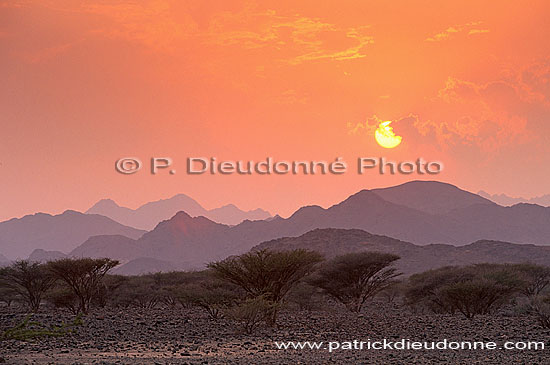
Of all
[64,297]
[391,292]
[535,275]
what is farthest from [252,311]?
[391,292]

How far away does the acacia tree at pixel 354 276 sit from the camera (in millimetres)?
37062

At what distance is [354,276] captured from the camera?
37562 mm

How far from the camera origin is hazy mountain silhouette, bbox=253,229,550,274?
111 meters

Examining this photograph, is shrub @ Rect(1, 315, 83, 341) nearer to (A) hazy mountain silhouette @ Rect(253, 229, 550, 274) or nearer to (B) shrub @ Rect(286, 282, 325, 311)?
(B) shrub @ Rect(286, 282, 325, 311)

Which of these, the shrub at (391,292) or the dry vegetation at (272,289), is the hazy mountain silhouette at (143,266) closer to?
the shrub at (391,292)

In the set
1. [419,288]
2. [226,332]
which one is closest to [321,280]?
[419,288]

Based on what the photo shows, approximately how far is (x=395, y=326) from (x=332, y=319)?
379 cm

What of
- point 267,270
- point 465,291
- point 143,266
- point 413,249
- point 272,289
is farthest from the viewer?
point 143,266

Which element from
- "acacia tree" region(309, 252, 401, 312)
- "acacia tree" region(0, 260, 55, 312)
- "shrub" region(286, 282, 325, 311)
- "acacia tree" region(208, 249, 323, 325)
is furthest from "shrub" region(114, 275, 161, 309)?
"acacia tree" region(208, 249, 323, 325)

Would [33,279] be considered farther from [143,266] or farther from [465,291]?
[143,266]

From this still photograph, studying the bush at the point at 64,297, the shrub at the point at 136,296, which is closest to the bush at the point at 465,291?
the shrub at the point at 136,296

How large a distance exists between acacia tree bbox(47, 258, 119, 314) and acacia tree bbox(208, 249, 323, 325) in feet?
30.3

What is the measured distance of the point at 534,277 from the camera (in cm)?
4288

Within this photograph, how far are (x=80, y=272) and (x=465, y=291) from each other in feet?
65.8
